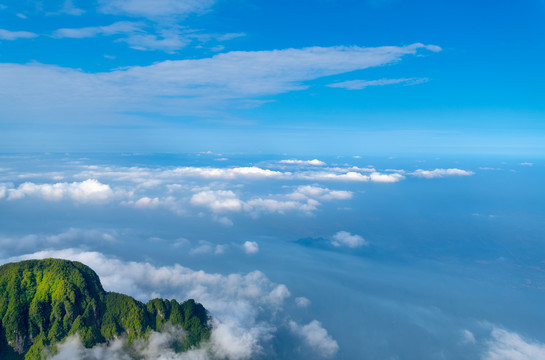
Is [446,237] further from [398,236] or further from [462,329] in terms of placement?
[462,329]

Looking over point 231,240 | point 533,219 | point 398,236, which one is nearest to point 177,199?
Answer: point 231,240

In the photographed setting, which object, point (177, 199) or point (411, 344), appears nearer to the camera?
point (411, 344)

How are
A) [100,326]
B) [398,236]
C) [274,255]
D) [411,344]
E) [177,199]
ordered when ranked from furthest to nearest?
[177,199] < [398,236] < [274,255] < [411,344] < [100,326]

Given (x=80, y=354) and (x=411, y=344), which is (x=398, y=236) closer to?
(x=411, y=344)

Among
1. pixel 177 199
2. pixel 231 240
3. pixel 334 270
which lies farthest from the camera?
pixel 177 199

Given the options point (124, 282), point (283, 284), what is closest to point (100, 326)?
point (124, 282)

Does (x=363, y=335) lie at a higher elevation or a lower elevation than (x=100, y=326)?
lower
